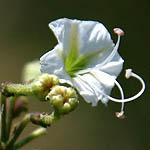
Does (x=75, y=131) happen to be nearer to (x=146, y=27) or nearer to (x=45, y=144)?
(x=45, y=144)

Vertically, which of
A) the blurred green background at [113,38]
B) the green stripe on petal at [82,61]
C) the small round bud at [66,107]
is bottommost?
the blurred green background at [113,38]

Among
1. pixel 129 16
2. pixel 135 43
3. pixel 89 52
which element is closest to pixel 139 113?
pixel 135 43

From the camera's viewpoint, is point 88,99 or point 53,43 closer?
point 88,99

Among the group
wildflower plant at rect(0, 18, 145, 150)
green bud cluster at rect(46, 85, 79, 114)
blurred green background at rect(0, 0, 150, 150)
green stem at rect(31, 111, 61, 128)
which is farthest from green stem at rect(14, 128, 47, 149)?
blurred green background at rect(0, 0, 150, 150)

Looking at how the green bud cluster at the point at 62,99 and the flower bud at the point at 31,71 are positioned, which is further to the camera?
the flower bud at the point at 31,71

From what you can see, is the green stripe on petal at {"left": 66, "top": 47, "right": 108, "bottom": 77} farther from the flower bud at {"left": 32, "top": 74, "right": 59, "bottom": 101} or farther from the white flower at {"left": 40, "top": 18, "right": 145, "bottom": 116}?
the flower bud at {"left": 32, "top": 74, "right": 59, "bottom": 101}

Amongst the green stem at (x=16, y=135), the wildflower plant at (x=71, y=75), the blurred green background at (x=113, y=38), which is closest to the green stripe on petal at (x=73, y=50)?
the wildflower plant at (x=71, y=75)

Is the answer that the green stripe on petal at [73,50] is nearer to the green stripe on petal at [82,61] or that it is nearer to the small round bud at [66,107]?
the green stripe on petal at [82,61]

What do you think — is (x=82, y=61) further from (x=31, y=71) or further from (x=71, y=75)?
(x=31, y=71)
